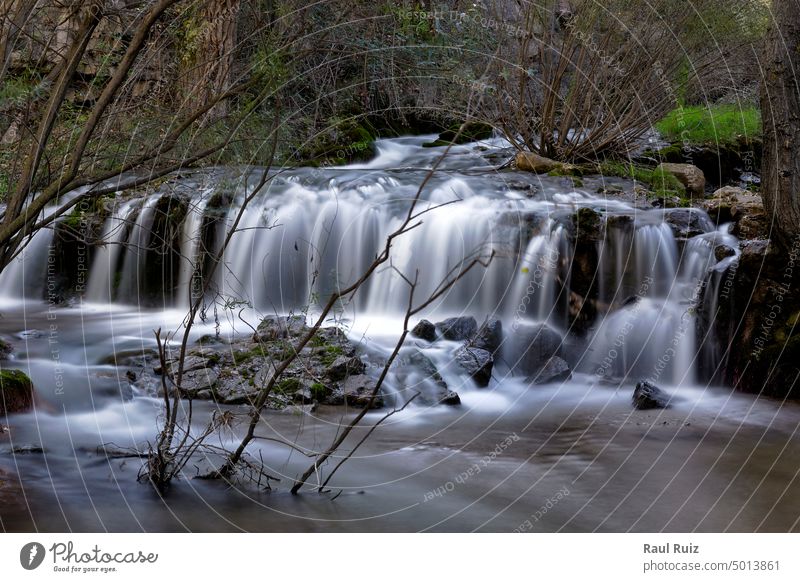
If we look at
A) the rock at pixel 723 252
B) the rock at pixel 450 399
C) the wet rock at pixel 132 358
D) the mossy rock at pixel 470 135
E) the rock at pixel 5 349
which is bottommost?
the rock at pixel 450 399

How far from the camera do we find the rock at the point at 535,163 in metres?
10.5

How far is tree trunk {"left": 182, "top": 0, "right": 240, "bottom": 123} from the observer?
218 inches

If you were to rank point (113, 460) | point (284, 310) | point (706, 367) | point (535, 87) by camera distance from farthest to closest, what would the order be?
point (535, 87), point (284, 310), point (706, 367), point (113, 460)

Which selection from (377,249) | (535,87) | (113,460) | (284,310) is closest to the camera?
(113,460)

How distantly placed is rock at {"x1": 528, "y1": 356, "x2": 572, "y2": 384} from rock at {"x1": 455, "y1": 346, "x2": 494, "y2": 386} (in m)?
0.42

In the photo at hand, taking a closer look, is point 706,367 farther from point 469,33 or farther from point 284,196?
point 284,196

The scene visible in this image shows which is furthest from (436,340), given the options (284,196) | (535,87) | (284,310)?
(535,87)

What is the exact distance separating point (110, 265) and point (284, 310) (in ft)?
7.42

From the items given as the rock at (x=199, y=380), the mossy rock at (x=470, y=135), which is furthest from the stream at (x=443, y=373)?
the mossy rock at (x=470, y=135)

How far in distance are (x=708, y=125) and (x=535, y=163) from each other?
3.30 m

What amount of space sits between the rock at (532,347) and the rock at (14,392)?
12.3 feet

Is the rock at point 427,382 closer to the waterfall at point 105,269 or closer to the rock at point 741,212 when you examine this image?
the rock at point 741,212

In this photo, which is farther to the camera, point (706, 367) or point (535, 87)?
point (535, 87)

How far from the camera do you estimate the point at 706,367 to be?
7.04m
